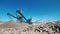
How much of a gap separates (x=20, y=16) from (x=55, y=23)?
625 inches

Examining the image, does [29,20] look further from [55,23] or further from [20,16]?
[55,23]

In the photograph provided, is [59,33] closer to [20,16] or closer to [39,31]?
[39,31]

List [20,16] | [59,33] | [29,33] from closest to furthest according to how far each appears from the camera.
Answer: [59,33] → [29,33] → [20,16]

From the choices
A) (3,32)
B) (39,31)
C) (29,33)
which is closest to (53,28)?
(39,31)

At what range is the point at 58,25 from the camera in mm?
11695

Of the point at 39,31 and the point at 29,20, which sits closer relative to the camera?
the point at 39,31

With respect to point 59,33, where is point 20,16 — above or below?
above

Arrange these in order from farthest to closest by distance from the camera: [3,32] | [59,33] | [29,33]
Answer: [3,32] → [29,33] → [59,33]

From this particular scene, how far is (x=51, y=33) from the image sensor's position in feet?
37.9

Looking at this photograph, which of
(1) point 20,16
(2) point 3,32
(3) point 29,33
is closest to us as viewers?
(3) point 29,33

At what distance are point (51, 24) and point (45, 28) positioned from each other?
26.7 inches

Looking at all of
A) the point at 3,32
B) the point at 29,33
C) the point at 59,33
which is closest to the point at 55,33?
the point at 59,33

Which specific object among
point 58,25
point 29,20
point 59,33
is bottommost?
point 59,33

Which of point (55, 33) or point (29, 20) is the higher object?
point (29, 20)
